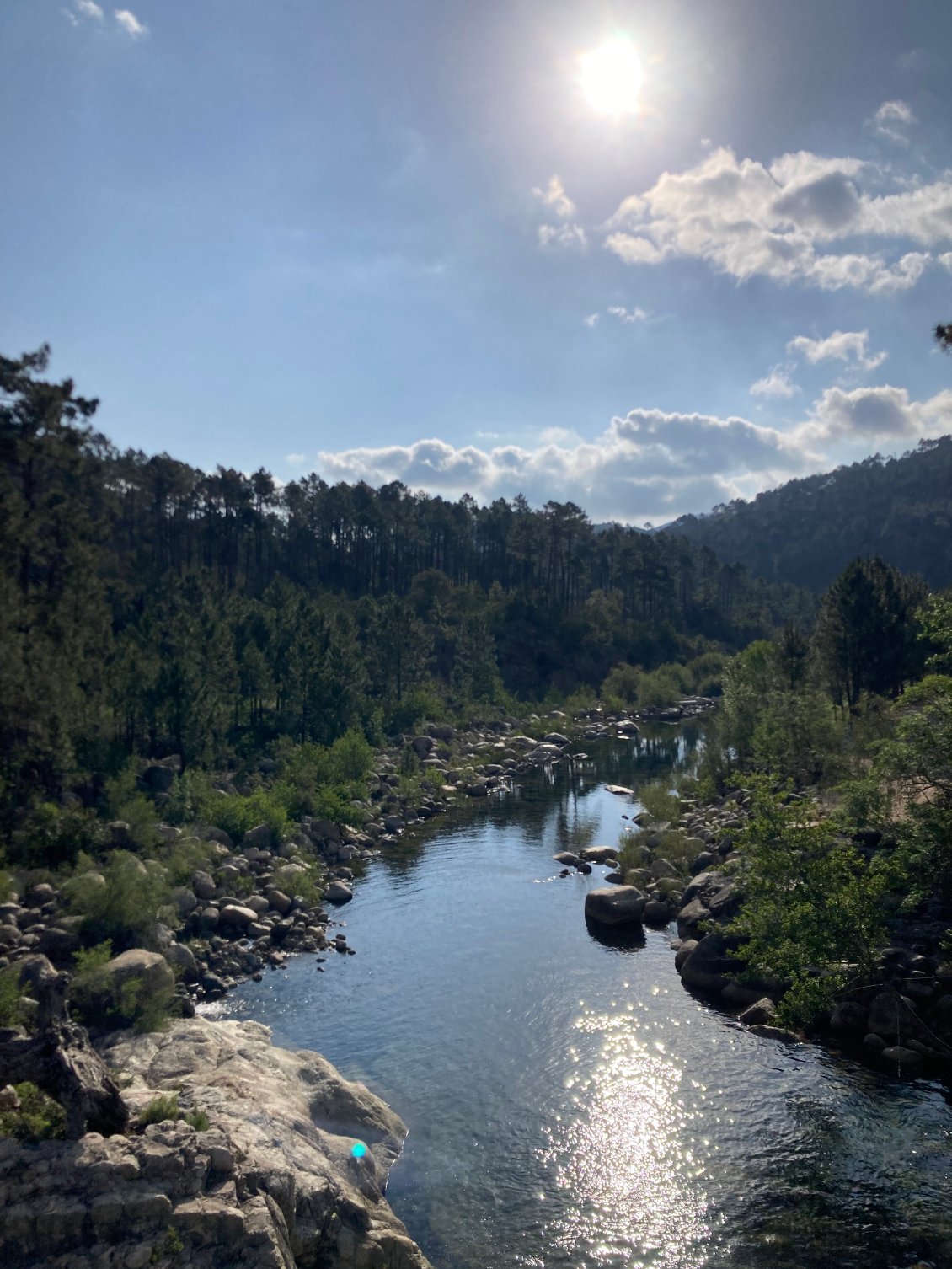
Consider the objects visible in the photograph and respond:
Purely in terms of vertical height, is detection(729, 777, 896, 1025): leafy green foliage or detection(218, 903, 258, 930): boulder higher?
detection(729, 777, 896, 1025): leafy green foliage

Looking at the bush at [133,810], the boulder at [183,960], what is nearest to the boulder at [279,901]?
the bush at [133,810]

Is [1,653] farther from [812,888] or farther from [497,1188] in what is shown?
[812,888]

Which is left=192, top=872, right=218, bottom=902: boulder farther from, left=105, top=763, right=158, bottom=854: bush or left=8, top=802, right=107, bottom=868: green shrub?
left=8, top=802, right=107, bottom=868: green shrub

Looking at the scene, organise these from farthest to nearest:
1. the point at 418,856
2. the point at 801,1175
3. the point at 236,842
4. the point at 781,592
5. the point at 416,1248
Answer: the point at 781,592
the point at 418,856
the point at 236,842
the point at 801,1175
the point at 416,1248

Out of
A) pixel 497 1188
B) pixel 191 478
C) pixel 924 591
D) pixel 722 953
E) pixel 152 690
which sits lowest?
pixel 497 1188

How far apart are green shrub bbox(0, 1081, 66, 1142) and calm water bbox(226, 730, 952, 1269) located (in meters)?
6.26

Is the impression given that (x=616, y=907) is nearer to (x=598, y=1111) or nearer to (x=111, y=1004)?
(x=598, y=1111)

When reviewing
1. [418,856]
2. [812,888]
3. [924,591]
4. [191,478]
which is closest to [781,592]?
[924,591]

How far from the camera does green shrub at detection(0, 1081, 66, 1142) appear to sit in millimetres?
10578

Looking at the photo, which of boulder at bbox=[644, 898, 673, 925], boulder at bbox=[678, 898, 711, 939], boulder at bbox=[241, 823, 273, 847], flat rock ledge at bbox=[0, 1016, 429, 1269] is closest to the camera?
flat rock ledge at bbox=[0, 1016, 429, 1269]

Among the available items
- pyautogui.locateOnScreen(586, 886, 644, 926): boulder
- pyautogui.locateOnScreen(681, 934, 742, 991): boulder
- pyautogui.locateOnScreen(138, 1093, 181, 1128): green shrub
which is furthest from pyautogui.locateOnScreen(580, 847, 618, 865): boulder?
pyautogui.locateOnScreen(138, 1093, 181, 1128): green shrub

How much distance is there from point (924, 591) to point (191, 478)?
197 feet

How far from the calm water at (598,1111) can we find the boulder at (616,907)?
849 millimetres

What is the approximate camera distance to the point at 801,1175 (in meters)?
14.8
